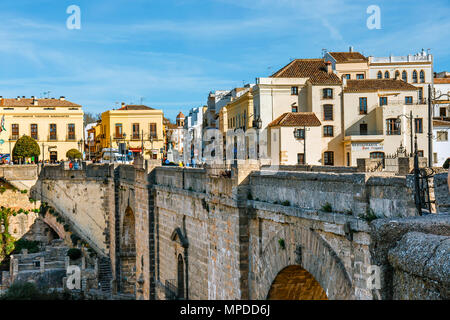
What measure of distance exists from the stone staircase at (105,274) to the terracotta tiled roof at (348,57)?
83.8 feet

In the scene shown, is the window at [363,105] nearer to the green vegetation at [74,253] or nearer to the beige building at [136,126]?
the beige building at [136,126]

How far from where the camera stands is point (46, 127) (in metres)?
48.8

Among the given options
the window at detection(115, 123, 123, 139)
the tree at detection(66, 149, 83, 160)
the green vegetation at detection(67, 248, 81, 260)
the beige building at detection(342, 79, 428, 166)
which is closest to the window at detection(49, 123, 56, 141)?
the tree at detection(66, 149, 83, 160)

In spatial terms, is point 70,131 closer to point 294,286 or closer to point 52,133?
point 52,133

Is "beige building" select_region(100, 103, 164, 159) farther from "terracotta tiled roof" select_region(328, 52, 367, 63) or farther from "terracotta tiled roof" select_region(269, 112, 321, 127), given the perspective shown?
"terracotta tiled roof" select_region(328, 52, 367, 63)

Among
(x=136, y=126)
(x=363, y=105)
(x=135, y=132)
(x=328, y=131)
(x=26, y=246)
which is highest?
(x=363, y=105)

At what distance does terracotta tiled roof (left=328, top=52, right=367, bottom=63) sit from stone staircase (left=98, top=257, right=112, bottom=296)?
25.5 meters

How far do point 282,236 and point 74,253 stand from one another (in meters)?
22.8

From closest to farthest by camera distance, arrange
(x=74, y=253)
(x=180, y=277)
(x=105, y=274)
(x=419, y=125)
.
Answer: (x=180, y=277)
(x=105, y=274)
(x=74, y=253)
(x=419, y=125)

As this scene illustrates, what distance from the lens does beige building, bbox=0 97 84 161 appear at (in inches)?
1911

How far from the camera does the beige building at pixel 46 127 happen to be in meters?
48.5

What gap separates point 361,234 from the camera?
7.12 meters

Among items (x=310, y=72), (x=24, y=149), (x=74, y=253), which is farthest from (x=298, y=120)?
(x=24, y=149)

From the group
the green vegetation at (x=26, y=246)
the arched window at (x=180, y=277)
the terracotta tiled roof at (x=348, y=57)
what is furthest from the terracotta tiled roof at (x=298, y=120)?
the arched window at (x=180, y=277)
